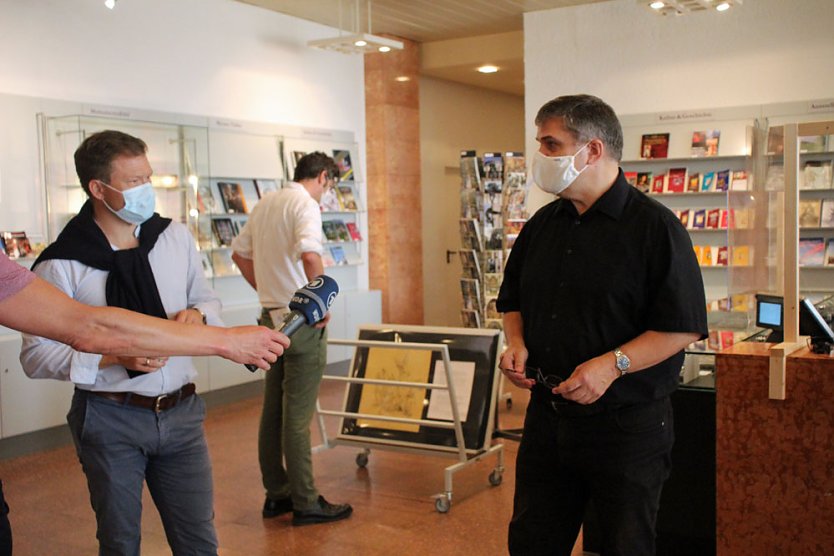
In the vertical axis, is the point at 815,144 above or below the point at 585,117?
above

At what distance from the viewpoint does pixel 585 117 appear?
2.63 meters

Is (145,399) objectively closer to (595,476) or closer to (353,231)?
(595,476)

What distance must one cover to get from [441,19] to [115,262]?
25.5 feet

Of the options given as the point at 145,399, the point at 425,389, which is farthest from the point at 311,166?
the point at 145,399

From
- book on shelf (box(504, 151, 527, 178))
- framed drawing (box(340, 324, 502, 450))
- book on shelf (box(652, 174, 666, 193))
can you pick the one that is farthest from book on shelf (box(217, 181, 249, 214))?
book on shelf (box(652, 174, 666, 193))

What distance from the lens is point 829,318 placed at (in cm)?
382

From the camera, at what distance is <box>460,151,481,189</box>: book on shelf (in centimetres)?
989

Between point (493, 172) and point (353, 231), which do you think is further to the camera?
point (353, 231)

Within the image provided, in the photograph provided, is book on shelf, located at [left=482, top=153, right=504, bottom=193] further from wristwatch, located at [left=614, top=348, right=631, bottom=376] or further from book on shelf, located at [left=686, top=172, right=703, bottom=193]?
wristwatch, located at [left=614, top=348, right=631, bottom=376]

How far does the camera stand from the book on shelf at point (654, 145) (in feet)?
A: 28.1

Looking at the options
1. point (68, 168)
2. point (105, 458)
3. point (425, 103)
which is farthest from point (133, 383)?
point (425, 103)

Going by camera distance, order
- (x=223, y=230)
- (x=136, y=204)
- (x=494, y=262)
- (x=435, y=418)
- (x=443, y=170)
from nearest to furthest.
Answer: (x=136, y=204)
(x=435, y=418)
(x=223, y=230)
(x=494, y=262)
(x=443, y=170)

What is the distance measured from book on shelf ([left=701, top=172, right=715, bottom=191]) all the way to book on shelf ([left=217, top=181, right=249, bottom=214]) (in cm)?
420

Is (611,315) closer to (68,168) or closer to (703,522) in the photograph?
(703,522)
